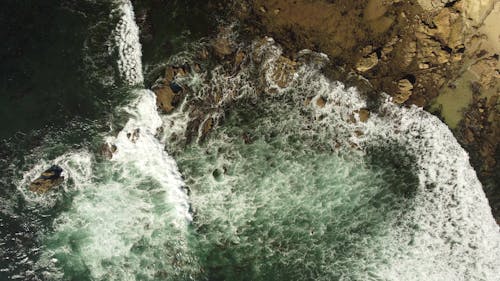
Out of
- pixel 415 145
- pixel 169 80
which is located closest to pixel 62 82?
pixel 169 80

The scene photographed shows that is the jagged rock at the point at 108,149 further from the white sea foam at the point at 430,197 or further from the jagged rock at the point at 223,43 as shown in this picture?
the white sea foam at the point at 430,197

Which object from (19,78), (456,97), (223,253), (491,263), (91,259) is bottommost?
(91,259)

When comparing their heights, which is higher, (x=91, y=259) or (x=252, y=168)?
(x=252, y=168)

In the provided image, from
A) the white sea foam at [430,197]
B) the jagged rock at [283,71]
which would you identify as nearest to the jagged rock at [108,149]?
the jagged rock at [283,71]

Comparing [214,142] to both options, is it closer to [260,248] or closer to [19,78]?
[260,248]

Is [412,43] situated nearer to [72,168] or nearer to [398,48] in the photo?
[398,48]

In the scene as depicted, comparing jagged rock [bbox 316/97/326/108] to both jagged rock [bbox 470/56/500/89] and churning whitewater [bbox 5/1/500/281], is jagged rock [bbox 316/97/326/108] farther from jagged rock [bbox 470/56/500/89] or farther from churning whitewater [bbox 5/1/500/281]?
jagged rock [bbox 470/56/500/89]
